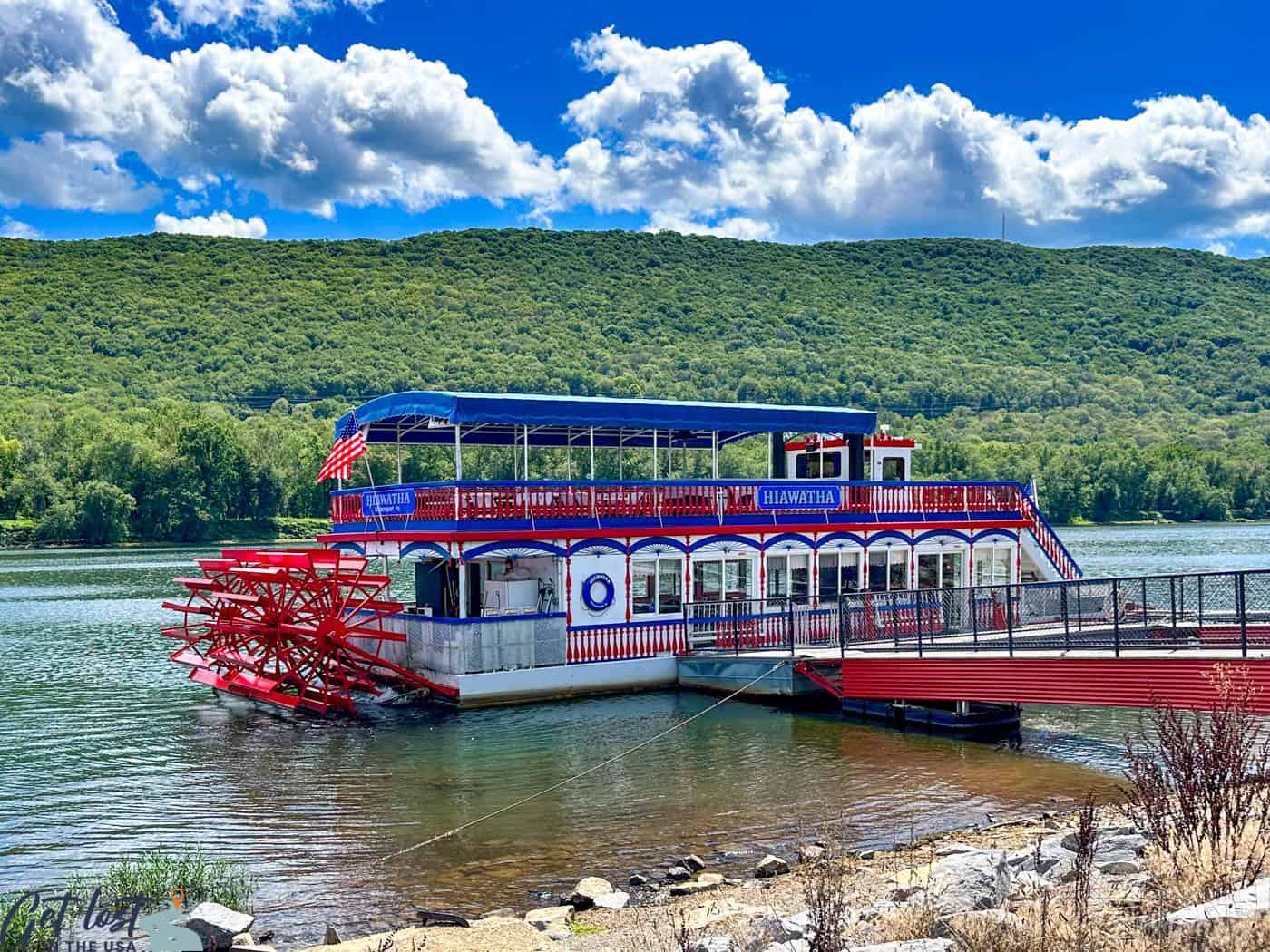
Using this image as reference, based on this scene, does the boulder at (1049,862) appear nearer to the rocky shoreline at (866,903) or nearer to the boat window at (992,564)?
the rocky shoreline at (866,903)

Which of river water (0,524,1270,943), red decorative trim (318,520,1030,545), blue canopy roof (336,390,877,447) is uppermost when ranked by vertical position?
blue canopy roof (336,390,877,447)

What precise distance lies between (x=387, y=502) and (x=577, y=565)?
4008 mm

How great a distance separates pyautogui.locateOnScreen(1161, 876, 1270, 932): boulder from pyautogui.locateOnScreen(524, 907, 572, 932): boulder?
571cm

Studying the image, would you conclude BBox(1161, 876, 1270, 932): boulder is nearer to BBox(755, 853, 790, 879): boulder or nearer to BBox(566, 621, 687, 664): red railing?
BBox(755, 853, 790, 879): boulder

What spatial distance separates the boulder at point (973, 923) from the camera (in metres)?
8.53

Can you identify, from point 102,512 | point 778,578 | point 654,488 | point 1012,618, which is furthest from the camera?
point 102,512

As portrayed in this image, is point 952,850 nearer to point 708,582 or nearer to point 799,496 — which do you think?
point 708,582

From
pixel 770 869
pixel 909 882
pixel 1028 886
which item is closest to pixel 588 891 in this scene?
pixel 770 869

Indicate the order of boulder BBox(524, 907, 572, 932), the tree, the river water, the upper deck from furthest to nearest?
the tree < the upper deck < the river water < boulder BBox(524, 907, 572, 932)

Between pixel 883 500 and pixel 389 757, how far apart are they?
1237 centimetres

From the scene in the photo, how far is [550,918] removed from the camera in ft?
39.7

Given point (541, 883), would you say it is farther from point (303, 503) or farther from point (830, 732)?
point (303, 503)

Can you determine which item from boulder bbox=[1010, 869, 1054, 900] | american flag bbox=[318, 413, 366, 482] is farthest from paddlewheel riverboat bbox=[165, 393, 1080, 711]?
boulder bbox=[1010, 869, 1054, 900]

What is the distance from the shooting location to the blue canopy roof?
22.7m
